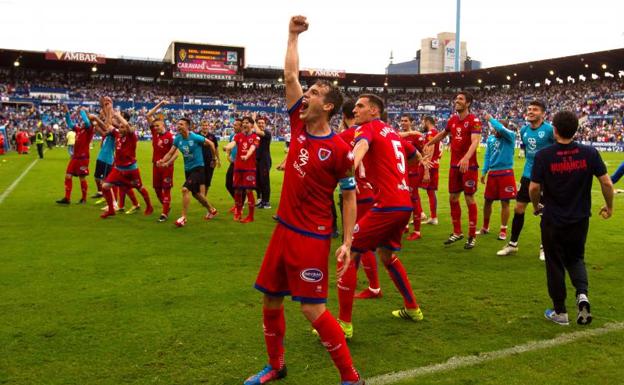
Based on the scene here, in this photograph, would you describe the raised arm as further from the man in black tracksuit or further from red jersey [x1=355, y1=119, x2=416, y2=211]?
the man in black tracksuit

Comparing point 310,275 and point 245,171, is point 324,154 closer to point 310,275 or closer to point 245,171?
point 310,275

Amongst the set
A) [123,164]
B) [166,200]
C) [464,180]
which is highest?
[123,164]

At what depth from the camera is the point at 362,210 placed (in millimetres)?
5426

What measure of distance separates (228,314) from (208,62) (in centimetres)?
6845

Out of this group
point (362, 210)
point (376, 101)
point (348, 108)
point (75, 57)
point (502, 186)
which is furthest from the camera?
point (75, 57)

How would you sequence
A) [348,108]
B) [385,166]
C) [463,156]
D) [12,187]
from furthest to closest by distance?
[12,187] < [463,156] < [348,108] < [385,166]

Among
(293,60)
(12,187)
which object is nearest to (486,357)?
(293,60)

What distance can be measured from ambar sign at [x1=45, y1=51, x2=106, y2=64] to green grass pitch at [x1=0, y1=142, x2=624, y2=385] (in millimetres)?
61057

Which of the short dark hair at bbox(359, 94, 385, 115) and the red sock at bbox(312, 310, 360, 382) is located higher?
the short dark hair at bbox(359, 94, 385, 115)

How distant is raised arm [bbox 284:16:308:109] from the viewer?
368cm

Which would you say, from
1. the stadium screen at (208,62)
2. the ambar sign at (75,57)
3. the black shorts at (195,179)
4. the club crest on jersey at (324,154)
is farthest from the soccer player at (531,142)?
the ambar sign at (75,57)

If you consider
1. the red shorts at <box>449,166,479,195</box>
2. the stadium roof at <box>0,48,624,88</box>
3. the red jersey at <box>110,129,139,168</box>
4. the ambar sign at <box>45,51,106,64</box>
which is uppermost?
the ambar sign at <box>45,51,106,64</box>

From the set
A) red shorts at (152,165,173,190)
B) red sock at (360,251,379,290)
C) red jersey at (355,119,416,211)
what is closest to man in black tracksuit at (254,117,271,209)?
red shorts at (152,165,173,190)

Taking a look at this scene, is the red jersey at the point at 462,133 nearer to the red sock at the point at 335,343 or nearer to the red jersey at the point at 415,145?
the red jersey at the point at 415,145
